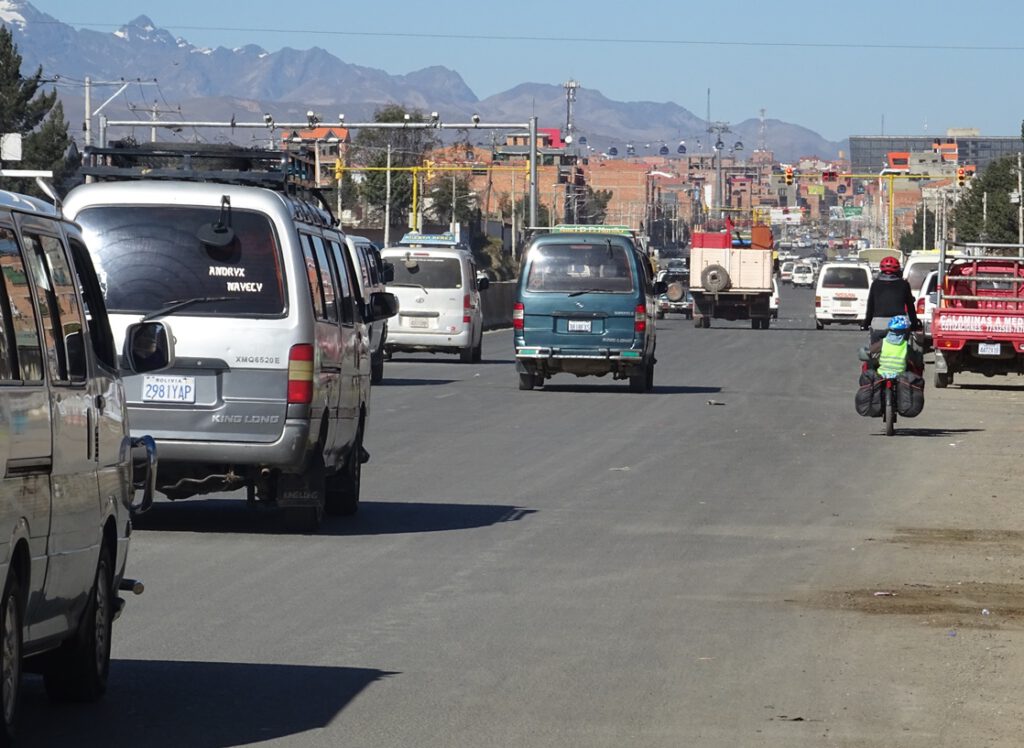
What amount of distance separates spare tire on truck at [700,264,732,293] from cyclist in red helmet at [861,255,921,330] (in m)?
39.8

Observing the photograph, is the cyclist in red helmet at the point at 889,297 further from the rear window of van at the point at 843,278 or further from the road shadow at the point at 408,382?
the rear window of van at the point at 843,278

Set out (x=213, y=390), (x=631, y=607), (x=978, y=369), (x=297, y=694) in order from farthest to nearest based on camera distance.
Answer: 1. (x=978, y=369)
2. (x=213, y=390)
3. (x=631, y=607)
4. (x=297, y=694)

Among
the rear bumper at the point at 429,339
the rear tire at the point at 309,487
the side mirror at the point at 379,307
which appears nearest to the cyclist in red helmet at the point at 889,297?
the side mirror at the point at 379,307

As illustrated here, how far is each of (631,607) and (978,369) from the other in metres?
23.7

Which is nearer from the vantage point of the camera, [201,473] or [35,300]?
[35,300]

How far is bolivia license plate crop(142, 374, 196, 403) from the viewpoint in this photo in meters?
13.0

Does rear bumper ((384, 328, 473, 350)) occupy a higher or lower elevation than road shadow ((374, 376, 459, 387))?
higher

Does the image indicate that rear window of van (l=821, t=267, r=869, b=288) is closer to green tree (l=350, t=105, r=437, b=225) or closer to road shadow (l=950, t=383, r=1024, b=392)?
road shadow (l=950, t=383, r=1024, b=392)

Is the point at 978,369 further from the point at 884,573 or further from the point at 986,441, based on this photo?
the point at 884,573

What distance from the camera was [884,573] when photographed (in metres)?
12.1

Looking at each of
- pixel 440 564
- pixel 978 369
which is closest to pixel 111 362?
pixel 440 564

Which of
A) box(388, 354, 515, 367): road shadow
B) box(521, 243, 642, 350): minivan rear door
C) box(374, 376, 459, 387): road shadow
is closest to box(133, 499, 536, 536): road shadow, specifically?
box(521, 243, 642, 350): minivan rear door

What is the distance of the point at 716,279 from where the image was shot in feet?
213

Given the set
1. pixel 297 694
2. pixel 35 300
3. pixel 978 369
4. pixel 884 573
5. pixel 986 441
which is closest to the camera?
pixel 35 300
